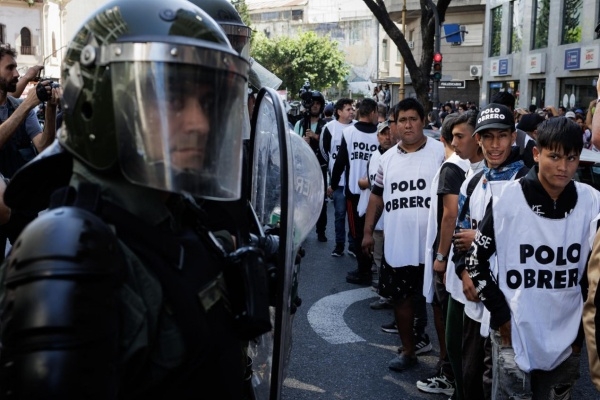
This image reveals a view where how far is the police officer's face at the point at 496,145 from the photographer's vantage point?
11.6 feet

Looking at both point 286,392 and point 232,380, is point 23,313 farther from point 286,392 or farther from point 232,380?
point 286,392

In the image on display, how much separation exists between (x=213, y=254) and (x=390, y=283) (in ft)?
10.5

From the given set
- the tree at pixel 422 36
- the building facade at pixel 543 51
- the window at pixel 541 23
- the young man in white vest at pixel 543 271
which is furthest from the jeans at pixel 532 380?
the window at pixel 541 23

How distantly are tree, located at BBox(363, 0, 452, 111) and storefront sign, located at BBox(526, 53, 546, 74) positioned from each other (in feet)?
28.8

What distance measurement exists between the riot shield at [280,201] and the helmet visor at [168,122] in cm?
38

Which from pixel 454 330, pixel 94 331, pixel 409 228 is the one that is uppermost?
pixel 94 331

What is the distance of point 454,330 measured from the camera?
3.65 metres

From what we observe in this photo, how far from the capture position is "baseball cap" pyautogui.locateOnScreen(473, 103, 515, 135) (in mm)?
3543

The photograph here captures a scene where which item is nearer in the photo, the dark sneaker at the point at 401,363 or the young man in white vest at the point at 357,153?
the dark sneaker at the point at 401,363

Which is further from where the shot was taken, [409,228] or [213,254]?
[409,228]

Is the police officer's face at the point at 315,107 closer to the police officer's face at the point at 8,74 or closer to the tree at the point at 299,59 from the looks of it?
the police officer's face at the point at 8,74

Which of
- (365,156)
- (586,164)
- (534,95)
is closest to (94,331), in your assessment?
(365,156)

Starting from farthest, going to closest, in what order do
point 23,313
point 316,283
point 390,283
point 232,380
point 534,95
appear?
1. point 534,95
2. point 316,283
3. point 390,283
4. point 232,380
5. point 23,313

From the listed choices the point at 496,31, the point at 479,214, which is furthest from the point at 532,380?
the point at 496,31
